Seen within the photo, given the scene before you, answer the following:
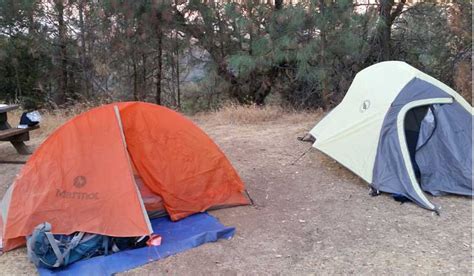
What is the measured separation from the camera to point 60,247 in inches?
135

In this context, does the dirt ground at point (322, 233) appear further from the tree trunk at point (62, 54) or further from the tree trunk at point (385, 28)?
the tree trunk at point (62, 54)

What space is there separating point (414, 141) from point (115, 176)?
3174mm

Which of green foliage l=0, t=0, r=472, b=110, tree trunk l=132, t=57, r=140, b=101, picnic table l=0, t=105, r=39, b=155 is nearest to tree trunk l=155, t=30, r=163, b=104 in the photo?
green foliage l=0, t=0, r=472, b=110

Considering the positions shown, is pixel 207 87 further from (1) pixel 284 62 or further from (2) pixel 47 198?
(2) pixel 47 198

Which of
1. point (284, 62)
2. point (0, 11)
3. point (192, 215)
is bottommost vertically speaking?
point (192, 215)

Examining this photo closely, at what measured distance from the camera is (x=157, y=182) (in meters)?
4.34

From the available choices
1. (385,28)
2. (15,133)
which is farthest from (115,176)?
(385,28)

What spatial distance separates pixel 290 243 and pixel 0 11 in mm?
10003

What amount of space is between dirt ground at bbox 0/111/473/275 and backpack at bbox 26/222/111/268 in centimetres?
17

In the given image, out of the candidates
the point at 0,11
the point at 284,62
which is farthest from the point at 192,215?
the point at 0,11

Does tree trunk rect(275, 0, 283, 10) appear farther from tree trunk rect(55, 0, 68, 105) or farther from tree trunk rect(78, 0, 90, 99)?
tree trunk rect(55, 0, 68, 105)

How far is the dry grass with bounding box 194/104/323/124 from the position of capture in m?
8.77

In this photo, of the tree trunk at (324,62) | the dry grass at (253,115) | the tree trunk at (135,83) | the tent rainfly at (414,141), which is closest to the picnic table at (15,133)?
the dry grass at (253,115)

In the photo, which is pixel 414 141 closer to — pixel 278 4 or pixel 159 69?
pixel 278 4
